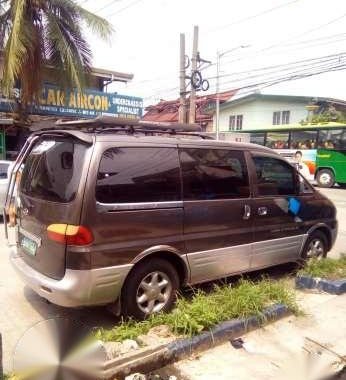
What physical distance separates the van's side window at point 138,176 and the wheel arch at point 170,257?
0.47 metres

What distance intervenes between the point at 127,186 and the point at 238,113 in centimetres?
3127

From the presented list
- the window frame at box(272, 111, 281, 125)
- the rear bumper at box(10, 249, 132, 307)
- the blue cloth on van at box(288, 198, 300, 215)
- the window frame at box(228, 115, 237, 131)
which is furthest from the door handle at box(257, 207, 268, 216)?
the window frame at box(228, 115, 237, 131)

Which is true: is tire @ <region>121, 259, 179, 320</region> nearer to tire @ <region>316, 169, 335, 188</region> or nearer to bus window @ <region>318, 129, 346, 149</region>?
bus window @ <region>318, 129, 346, 149</region>

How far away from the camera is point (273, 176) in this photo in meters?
5.62

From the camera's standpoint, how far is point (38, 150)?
4695 millimetres

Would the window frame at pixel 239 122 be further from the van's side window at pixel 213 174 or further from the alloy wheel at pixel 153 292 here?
the alloy wheel at pixel 153 292

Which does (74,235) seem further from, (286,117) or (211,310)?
(286,117)

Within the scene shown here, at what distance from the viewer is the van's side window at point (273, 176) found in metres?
5.38

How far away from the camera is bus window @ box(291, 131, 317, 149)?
23.1m

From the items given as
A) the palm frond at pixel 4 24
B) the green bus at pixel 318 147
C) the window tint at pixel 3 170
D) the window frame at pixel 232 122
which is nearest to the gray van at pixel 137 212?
the window tint at pixel 3 170

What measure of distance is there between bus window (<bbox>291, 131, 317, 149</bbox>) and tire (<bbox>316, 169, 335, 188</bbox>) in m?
1.39

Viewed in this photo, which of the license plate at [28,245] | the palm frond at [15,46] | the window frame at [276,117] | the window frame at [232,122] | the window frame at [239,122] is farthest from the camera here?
the window frame at [232,122]

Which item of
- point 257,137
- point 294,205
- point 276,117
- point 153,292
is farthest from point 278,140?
point 153,292

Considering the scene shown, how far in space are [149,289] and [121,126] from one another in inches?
63.7
